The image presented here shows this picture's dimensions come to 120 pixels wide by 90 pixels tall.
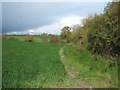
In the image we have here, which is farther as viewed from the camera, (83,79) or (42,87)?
(83,79)

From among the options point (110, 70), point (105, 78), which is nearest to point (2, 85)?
point (105, 78)

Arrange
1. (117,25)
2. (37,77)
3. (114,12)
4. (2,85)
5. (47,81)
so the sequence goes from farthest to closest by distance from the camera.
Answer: (114,12) < (117,25) < (37,77) < (47,81) < (2,85)

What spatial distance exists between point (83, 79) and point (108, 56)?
14.6 ft

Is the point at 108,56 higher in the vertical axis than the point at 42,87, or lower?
higher

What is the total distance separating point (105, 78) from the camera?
39.7 ft

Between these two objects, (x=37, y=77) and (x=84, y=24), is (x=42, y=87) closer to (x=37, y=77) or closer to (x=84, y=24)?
(x=37, y=77)

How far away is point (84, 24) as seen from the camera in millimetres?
31484

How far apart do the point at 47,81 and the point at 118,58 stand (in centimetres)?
621

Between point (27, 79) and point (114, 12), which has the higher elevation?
point (114, 12)

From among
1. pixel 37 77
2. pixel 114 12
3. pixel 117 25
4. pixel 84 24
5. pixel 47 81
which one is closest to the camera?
pixel 47 81

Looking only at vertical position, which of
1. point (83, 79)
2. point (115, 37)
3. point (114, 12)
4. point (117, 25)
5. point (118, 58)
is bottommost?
point (83, 79)

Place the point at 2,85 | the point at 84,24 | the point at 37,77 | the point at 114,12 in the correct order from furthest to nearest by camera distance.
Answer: the point at 84,24 < the point at 114,12 < the point at 37,77 < the point at 2,85

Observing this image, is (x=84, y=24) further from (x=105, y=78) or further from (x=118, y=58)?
(x=105, y=78)

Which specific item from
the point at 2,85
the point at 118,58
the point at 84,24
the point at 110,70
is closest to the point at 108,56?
the point at 118,58
